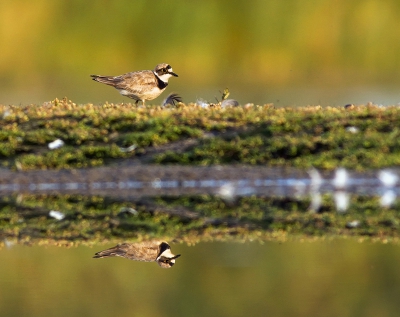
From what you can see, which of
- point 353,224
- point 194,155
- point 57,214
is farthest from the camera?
point 194,155

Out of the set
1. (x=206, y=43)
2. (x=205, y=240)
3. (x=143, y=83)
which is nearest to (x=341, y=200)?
(x=205, y=240)

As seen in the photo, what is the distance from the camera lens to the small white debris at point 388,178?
14203 mm

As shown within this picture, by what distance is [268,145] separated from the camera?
14750 millimetres

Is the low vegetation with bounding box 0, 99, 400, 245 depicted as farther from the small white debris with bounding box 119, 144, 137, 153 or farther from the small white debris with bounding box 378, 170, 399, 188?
the small white debris with bounding box 378, 170, 399, 188

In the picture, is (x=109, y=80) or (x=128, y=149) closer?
(x=128, y=149)

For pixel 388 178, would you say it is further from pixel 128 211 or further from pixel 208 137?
pixel 128 211

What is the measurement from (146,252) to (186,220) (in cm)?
124

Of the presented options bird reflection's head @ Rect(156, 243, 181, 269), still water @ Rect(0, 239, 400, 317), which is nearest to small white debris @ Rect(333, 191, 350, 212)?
still water @ Rect(0, 239, 400, 317)

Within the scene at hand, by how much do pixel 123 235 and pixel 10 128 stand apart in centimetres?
399

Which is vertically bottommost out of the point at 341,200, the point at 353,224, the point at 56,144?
the point at 353,224

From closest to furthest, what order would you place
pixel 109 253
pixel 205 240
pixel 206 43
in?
pixel 109 253
pixel 205 240
pixel 206 43

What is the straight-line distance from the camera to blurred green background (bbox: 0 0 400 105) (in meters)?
37.3

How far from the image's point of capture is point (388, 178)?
14.2m

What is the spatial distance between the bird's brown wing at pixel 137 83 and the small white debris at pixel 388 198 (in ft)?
20.2
